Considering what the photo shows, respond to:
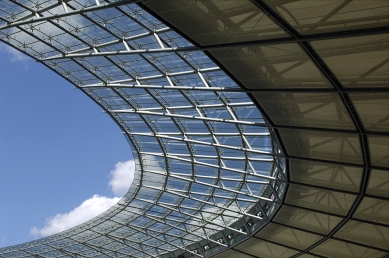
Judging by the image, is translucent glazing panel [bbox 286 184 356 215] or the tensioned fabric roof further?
translucent glazing panel [bbox 286 184 356 215]

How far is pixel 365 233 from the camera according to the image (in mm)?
38750

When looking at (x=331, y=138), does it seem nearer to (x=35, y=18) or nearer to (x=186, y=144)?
(x=186, y=144)

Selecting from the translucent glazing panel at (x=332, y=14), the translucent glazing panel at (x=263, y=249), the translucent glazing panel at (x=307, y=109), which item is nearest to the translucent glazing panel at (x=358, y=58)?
the translucent glazing panel at (x=332, y=14)

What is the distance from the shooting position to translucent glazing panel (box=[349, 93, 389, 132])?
72.4 feet

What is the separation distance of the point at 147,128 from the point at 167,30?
16.9 meters

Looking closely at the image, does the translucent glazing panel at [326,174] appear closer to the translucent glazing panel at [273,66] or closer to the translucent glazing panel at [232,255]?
the translucent glazing panel at [273,66]

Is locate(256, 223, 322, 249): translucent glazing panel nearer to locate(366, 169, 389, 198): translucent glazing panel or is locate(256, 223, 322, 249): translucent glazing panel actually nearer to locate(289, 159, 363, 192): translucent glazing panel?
locate(289, 159, 363, 192): translucent glazing panel

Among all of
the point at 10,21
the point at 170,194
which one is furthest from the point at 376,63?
the point at 170,194

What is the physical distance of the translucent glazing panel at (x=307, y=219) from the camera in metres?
38.8

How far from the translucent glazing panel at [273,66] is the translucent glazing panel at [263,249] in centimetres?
2859

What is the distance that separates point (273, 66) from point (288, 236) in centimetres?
2760

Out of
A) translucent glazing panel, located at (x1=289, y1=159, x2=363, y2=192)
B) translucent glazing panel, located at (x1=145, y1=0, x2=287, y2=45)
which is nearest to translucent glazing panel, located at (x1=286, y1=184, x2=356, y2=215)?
translucent glazing panel, located at (x1=289, y1=159, x2=363, y2=192)

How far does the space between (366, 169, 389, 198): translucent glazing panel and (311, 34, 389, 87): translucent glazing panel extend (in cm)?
1031

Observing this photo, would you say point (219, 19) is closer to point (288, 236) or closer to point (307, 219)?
point (307, 219)
